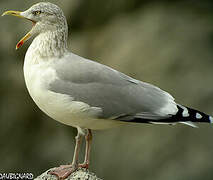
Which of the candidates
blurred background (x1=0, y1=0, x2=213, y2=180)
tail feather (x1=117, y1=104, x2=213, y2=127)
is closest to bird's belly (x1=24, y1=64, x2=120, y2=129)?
tail feather (x1=117, y1=104, x2=213, y2=127)

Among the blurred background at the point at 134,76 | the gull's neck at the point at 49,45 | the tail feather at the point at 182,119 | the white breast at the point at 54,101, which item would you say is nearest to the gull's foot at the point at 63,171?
the white breast at the point at 54,101

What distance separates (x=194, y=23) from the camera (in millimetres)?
5527

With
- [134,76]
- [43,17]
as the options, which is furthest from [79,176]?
[134,76]

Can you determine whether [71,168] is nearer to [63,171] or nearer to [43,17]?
[63,171]

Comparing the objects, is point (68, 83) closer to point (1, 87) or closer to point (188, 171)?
point (188, 171)

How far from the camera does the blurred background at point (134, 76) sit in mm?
5016

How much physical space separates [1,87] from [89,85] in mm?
3359

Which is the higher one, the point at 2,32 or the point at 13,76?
the point at 2,32

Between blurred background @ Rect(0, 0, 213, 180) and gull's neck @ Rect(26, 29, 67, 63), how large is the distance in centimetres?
262

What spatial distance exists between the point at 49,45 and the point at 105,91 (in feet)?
1.41

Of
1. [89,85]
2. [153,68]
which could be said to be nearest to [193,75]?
[153,68]

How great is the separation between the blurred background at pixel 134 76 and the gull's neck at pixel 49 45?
2.62 m

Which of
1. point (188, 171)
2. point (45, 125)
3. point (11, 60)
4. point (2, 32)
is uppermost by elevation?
point (2, 32)

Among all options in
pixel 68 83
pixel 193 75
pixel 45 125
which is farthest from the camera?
pixel 45 125
